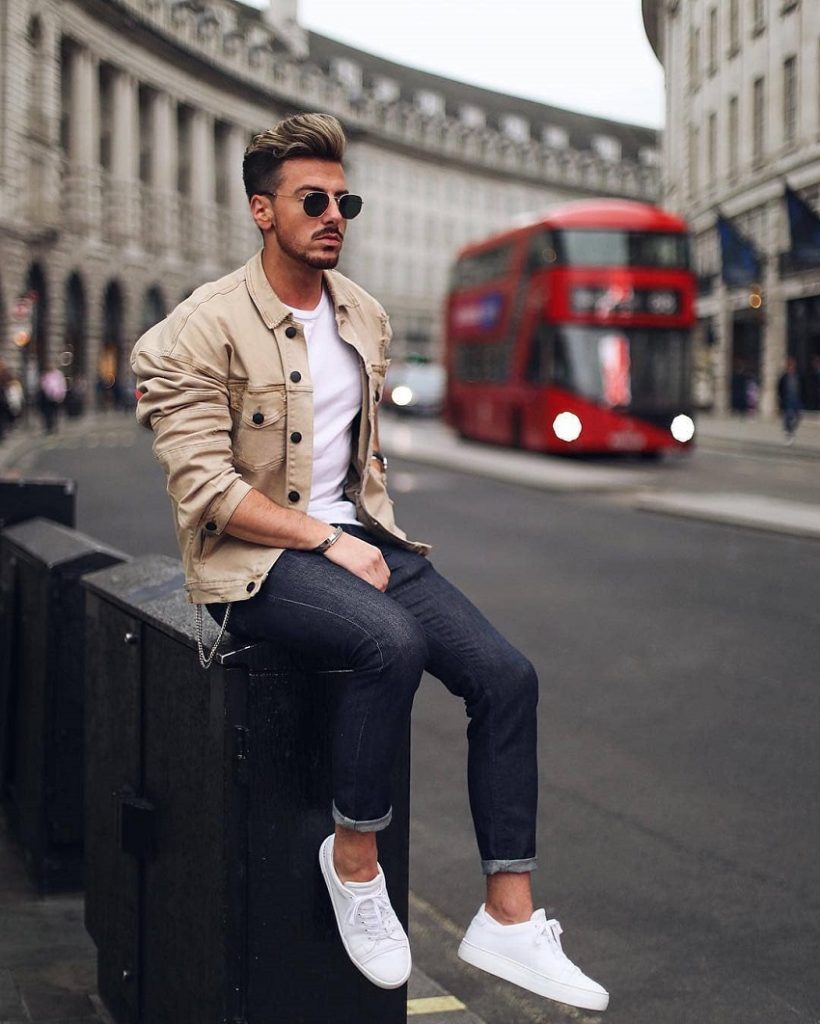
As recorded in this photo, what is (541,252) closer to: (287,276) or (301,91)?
→ (287,276)

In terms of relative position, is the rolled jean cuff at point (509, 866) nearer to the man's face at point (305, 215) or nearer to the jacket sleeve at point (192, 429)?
the jacket sleeve at point (192, 429)

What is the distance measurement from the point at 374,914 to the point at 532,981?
35 cm

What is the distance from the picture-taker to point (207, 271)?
7300 cm

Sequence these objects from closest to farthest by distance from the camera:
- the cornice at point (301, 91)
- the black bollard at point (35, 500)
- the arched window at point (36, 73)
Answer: the black bollard at point (35, 500) → the arched window at point (36, 73) → the cornice at point (301, 91)

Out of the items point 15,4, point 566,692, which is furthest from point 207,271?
point 566,692

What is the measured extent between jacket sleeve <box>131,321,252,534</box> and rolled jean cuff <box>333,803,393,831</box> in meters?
0.56

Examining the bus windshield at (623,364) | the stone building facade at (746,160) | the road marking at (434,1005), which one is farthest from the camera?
the stone building facade at (746,160)

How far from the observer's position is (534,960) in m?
2.97

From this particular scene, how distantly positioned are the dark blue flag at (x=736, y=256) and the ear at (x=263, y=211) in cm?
3420

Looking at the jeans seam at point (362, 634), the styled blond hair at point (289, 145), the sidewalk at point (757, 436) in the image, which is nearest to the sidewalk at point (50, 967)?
the jeans seam at point (362, 634)

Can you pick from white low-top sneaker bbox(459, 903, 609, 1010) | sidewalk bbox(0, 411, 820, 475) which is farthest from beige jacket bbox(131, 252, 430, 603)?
sidewalk bbox(0, 411, 820, 475)

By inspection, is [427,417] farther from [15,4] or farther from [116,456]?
[116,456]

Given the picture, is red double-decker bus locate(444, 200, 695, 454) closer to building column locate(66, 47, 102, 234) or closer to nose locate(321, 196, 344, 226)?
nose locate(321, 196, 344, 226)

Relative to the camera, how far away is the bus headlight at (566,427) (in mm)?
24234
